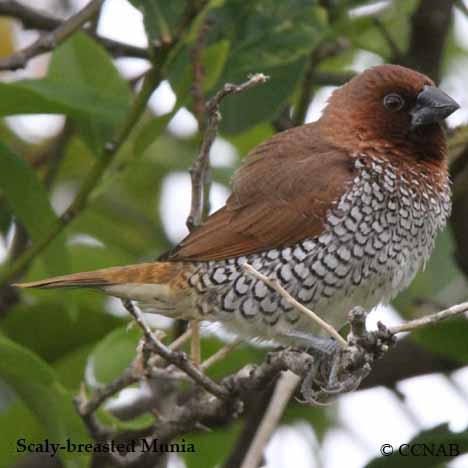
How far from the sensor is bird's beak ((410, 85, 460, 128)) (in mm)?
4398

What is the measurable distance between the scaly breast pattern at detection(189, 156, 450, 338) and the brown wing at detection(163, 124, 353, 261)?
0.15 feet

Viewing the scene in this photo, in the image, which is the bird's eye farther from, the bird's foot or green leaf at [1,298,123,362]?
green leaf at [1,298,123,362]

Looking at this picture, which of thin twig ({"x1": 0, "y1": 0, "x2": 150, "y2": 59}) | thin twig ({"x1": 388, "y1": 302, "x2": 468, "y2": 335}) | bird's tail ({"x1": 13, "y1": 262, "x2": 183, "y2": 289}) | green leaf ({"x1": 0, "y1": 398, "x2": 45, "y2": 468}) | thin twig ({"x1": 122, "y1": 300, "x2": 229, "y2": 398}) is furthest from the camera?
thin twig ({"x1": 0, "y1": 0, "x2": 150, "y2": 59})

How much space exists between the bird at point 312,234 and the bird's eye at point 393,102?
12mm

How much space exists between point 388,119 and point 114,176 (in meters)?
1.13

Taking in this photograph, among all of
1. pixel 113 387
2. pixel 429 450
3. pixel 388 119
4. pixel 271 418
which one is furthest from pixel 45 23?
pixel 429 450

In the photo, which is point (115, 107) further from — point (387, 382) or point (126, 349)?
point (387, 382)

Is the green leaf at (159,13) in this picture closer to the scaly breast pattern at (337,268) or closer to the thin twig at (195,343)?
the scaly breast pattern at (337,268)

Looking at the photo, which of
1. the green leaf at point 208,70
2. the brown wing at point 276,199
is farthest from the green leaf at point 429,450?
the green leaf at point 208,70

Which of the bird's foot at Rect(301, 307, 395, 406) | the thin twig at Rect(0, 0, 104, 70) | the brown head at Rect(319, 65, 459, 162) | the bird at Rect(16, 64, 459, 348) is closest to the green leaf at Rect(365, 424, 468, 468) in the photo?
the bird's foot at Rect(301, 307, 395, 406)

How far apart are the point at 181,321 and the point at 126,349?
0.36m

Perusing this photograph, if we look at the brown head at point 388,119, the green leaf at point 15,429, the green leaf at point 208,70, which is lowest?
the green leaf at point 15,429

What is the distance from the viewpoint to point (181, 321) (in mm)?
4637

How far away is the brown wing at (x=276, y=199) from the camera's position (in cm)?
430
